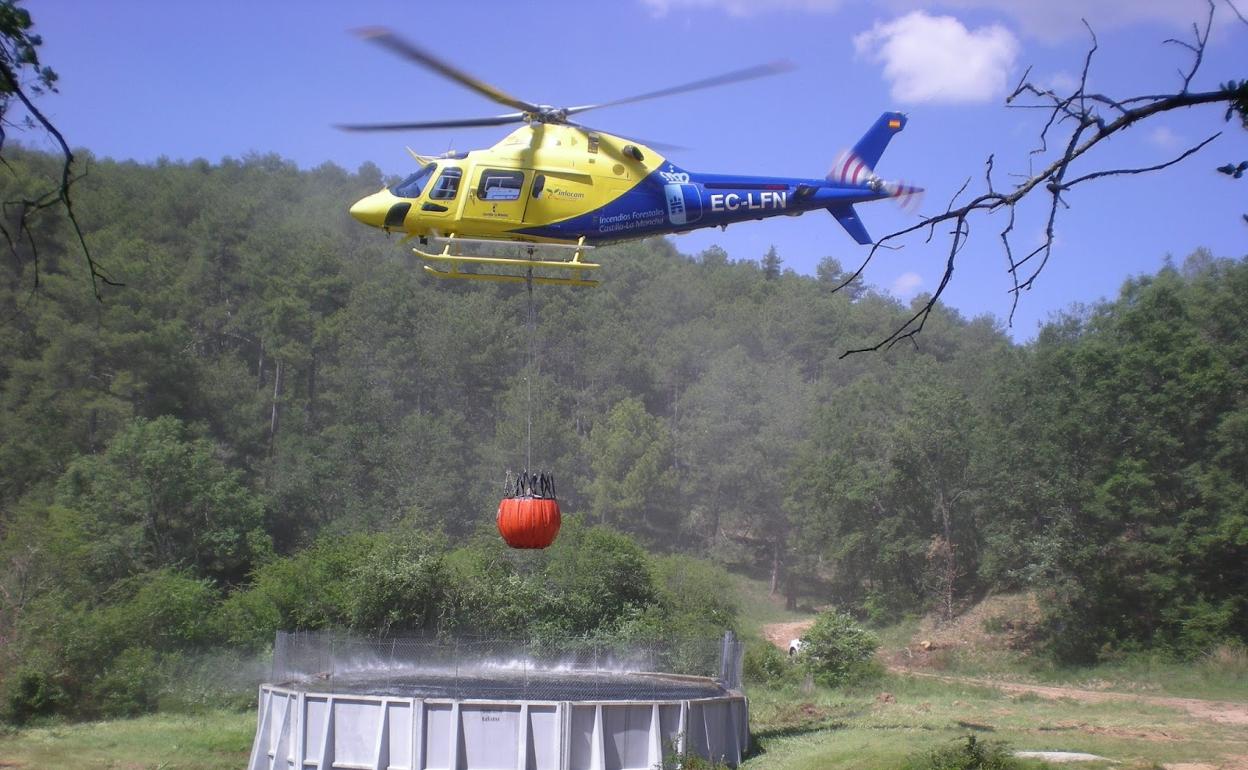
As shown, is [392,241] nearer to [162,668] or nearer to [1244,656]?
[162,668]

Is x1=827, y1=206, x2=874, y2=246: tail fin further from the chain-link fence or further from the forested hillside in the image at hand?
the forested hillside

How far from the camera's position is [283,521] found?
44.5m

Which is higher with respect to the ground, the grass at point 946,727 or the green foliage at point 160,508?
the green foliage at point 160,508

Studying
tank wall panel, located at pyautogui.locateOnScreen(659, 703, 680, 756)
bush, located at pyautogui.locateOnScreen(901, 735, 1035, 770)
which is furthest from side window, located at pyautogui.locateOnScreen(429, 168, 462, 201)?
bush, located at pyautogui.locateOnScreen(901, 735, 1035, 770)

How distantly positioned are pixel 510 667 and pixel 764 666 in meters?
10.2

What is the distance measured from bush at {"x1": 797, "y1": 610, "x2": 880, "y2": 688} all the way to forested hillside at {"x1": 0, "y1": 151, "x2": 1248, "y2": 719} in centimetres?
343

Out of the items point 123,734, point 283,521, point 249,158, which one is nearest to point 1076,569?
point 123,734

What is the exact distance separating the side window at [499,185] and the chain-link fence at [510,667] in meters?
6.95

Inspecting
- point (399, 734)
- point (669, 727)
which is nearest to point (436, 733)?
point (399, 734)

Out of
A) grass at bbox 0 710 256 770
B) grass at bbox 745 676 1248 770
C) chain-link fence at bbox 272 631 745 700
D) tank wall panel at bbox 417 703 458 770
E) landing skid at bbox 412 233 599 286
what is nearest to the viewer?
landing skid at bbox 412 233 599 286

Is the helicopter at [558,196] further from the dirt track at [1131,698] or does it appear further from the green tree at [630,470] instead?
the green tree at [630,470]

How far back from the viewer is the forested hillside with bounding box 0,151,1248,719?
29.4m

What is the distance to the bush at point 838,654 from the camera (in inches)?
1089

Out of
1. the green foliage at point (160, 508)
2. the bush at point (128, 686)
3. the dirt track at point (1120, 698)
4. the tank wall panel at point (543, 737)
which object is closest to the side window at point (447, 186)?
the tank wall panel at point (543, 737)
